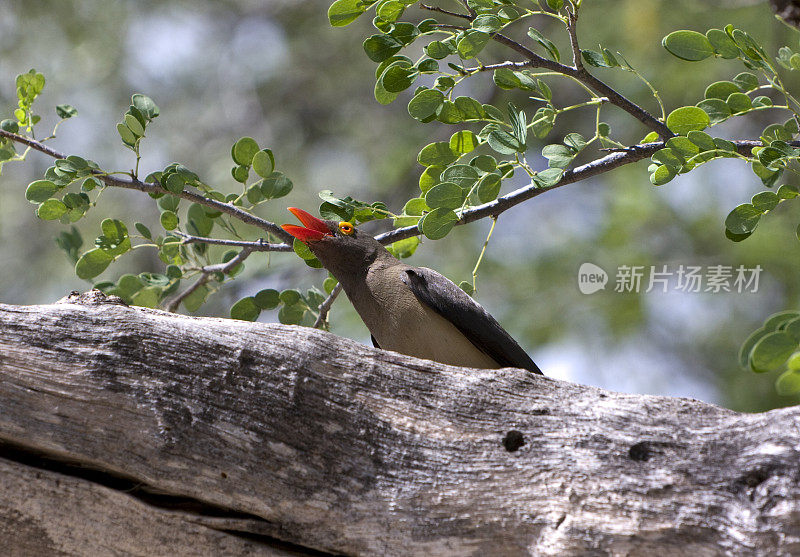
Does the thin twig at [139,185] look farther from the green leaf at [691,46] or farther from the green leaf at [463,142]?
the green leaf at [691,46]

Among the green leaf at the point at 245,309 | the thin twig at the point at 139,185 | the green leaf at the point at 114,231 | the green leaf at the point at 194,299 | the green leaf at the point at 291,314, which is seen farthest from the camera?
the green leaf at the point at 194,299

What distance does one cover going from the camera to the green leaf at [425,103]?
9.11ft

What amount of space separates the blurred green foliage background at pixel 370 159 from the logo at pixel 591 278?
0.43 ft

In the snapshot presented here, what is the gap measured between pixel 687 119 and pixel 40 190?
2266 millimetres

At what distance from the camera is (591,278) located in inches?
256

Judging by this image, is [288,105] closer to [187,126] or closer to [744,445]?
[187,126]

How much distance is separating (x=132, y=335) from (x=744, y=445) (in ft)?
5.46

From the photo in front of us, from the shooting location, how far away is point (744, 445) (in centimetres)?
204

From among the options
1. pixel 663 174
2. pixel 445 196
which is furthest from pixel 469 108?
pixel 663 174

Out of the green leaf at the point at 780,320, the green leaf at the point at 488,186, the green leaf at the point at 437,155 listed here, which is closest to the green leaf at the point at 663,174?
the green leaf at the point at 488,186

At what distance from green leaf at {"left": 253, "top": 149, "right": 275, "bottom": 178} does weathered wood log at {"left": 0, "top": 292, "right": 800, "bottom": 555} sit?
1.12 m

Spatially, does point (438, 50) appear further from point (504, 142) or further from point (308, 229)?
point (308, 229)

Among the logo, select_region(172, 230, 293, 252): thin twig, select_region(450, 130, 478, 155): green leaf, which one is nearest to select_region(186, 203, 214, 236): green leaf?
select_region(172, 230, 293, 252): thin twig

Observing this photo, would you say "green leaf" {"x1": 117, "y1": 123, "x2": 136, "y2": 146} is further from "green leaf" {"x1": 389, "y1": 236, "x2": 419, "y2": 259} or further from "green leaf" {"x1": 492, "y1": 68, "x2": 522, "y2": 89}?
"green leaf" {"x1": 492, "y1": 68, "x2": 522, "y2": 89}
